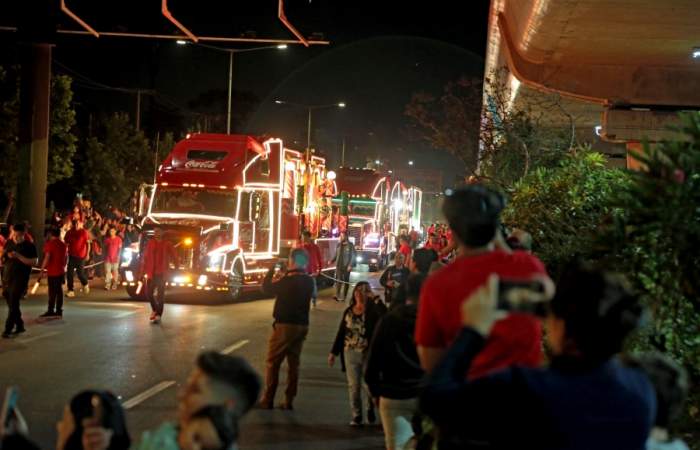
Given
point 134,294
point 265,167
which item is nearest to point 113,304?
point 134,294

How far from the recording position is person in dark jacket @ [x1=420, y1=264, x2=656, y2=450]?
3285mm

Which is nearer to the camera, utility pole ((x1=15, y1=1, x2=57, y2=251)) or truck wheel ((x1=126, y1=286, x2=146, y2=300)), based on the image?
truck wheel ((x1=126, y1=286, x2=146, y2=300))

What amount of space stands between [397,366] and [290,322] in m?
4.52

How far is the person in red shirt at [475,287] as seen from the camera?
392 cm

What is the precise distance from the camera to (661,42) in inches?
831

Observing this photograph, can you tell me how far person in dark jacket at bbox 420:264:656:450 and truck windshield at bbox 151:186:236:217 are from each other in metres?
22.2

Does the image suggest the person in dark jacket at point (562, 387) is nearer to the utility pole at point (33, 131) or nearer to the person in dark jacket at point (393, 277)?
the person in dark jacket at point (393, 277)

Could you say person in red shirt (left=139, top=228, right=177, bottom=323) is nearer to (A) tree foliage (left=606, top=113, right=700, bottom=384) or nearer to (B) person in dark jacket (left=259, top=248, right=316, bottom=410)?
(B) person in dark jacket (left=259, top=248, right=316, bottom=410)

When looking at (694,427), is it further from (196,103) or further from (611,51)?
(196,103)

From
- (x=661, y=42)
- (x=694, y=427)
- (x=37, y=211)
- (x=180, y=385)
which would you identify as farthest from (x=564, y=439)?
(x=37, y=211)

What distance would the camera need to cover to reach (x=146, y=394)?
1227 centimetres

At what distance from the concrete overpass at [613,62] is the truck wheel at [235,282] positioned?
313 inches

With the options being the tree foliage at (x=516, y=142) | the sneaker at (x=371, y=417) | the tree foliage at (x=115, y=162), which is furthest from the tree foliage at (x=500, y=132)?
the tree foliage at (x=115, y=162)

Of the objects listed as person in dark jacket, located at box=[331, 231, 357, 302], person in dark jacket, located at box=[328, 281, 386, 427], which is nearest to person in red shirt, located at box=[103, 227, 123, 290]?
person in dark jacket, located at box=[331, 231, 357, 302]
